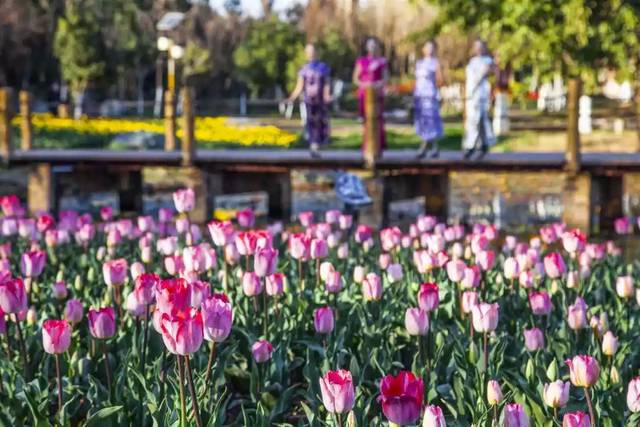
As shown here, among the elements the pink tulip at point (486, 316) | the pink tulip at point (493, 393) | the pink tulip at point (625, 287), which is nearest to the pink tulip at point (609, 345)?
the pink tulip at point (486, 316)

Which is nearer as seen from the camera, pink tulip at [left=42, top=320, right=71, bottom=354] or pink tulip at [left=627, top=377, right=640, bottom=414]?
pink tulip at [left=627, top=377, right=640, bottom=414]

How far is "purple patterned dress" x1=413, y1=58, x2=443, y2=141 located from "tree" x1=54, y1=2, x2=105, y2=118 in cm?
2681

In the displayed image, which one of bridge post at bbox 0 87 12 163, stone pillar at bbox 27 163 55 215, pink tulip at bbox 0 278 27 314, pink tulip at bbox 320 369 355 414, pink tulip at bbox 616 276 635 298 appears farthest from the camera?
bridge post at bbox 0 87 12 163

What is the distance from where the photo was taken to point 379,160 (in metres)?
12.0

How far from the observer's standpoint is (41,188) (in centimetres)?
1344

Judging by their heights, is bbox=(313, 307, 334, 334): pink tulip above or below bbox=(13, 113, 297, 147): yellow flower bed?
above

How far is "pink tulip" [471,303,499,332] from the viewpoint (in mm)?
3490

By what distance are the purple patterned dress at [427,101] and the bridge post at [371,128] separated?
0.47 metres

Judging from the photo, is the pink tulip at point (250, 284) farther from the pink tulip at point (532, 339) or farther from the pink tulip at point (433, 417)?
the pink tulip at point (433, 417)

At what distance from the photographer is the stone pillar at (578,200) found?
11414mm

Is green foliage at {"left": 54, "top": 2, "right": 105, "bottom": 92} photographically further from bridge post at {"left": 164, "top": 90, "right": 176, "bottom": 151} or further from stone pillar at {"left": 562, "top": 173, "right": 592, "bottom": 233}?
stone pillar at {"left": 562, "top": 173, "right": 592, "bottom": 233}

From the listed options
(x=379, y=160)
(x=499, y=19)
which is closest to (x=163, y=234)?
(x=379, y=160)

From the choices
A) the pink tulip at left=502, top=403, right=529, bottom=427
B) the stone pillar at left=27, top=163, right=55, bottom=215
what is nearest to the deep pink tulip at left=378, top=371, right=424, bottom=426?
the pink tulip at left=502, top=403, right=529, bottom=427

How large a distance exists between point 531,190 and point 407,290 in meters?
15.7
